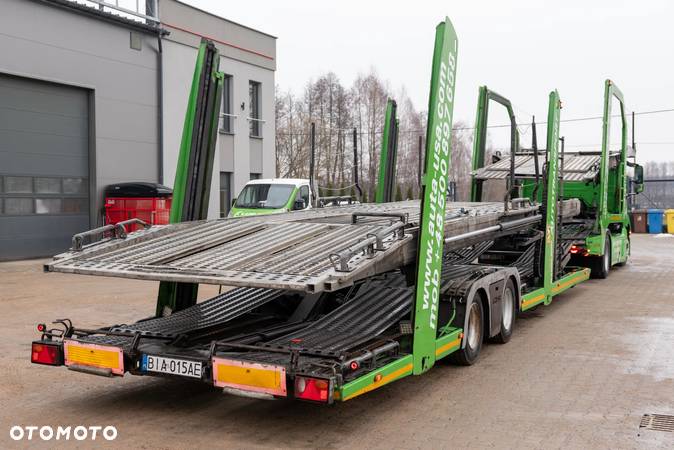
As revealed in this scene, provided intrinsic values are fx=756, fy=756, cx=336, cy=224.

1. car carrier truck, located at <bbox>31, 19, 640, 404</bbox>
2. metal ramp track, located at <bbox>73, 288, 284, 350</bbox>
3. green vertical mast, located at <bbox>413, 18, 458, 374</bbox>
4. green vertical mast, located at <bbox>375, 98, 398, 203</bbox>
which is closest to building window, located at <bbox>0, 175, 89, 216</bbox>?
green vertical mast, located at <bbox>375, 98, 398, 203</bbox>

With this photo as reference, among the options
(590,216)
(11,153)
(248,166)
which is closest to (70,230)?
(11,153)

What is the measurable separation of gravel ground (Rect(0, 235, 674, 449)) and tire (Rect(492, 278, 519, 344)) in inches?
4.6

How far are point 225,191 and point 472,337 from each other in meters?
19.5

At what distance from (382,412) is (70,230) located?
1624 cm

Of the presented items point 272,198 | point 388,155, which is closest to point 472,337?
point 388,155

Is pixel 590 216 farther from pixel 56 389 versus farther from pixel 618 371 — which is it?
pixel 56 389

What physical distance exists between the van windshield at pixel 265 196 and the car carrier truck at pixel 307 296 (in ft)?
29.3

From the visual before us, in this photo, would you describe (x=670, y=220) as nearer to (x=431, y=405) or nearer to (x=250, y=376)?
(x=431, y=405)

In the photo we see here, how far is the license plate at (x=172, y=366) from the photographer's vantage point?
5.37 meters

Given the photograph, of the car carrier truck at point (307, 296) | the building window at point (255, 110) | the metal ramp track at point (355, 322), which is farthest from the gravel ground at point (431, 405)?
the building window at point (255, 110)

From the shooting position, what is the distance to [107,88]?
Answer: 20891mm

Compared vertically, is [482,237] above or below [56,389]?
above

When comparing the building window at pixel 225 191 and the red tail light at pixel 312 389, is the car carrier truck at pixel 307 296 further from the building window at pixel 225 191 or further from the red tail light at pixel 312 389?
the building window at pixel 225 191

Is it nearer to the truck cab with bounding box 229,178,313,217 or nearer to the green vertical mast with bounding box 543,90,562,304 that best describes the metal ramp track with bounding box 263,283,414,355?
the green vertical mast with bounding box 543,90,562,304
